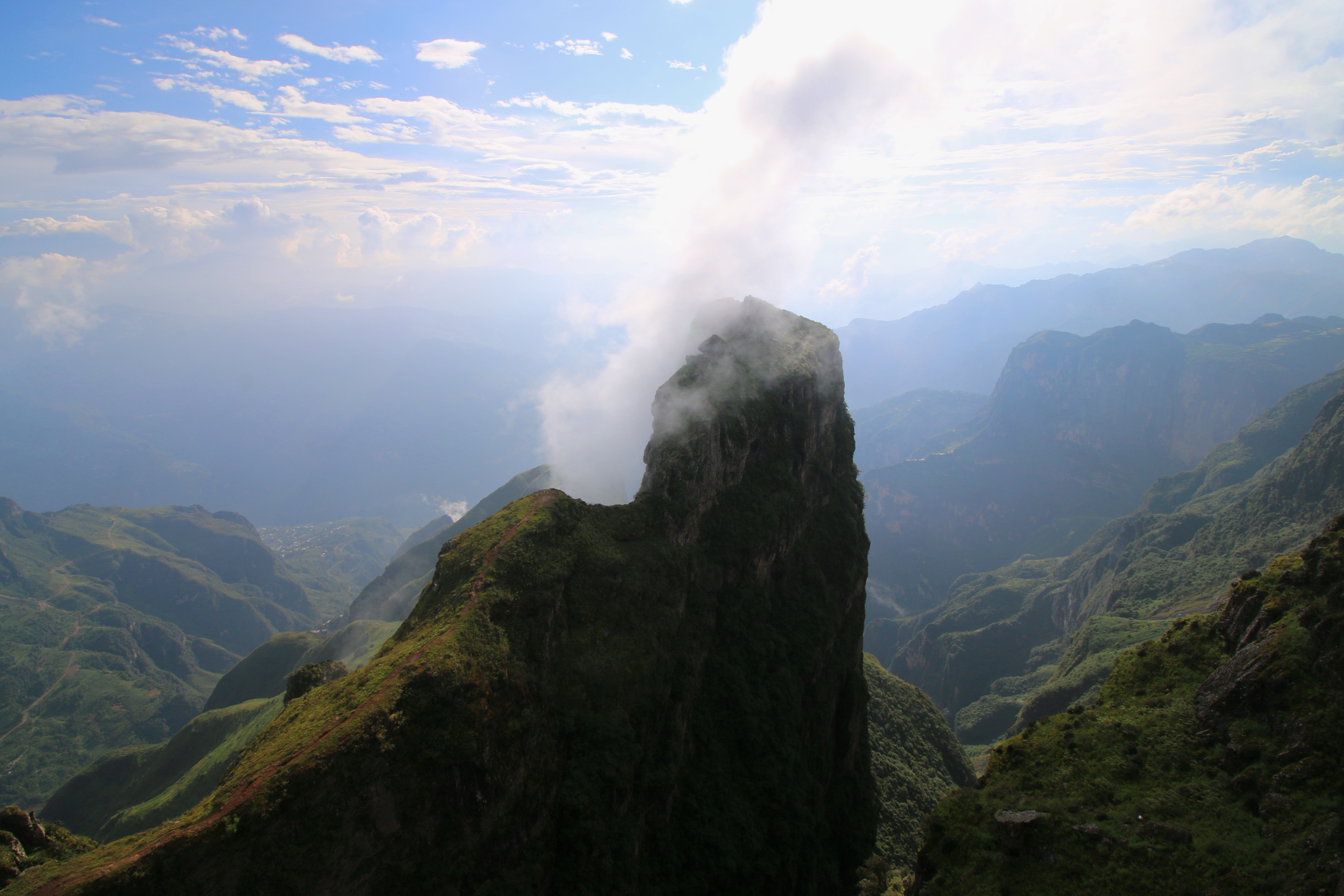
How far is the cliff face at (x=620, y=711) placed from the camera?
25078 millimetres

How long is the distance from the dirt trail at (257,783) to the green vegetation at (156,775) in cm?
7377

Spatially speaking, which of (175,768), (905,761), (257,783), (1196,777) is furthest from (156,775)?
(1196,777)

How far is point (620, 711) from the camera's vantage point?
35.2 metres

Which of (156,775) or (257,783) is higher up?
(257,783)

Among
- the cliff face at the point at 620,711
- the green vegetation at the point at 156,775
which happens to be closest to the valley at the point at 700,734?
the cliff face at the point at 620,711

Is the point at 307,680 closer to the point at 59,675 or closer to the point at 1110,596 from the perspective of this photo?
the point at 1110,596

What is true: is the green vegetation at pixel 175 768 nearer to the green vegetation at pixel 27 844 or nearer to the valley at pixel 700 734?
the valley at pixel 700 734

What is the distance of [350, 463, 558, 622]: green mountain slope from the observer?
136250 mm

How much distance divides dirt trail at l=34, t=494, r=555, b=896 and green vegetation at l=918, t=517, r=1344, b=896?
A: 3265 centimetres

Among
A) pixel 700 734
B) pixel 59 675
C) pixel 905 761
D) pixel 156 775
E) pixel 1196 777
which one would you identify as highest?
pixel 700 734

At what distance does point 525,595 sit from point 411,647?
6.33 metres

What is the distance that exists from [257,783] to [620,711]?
57.5 feet

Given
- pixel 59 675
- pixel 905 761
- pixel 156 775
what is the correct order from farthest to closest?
pixel 59 675, pixel 156 775, pixel 905 761

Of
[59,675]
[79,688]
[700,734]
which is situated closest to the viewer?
[700,734]
